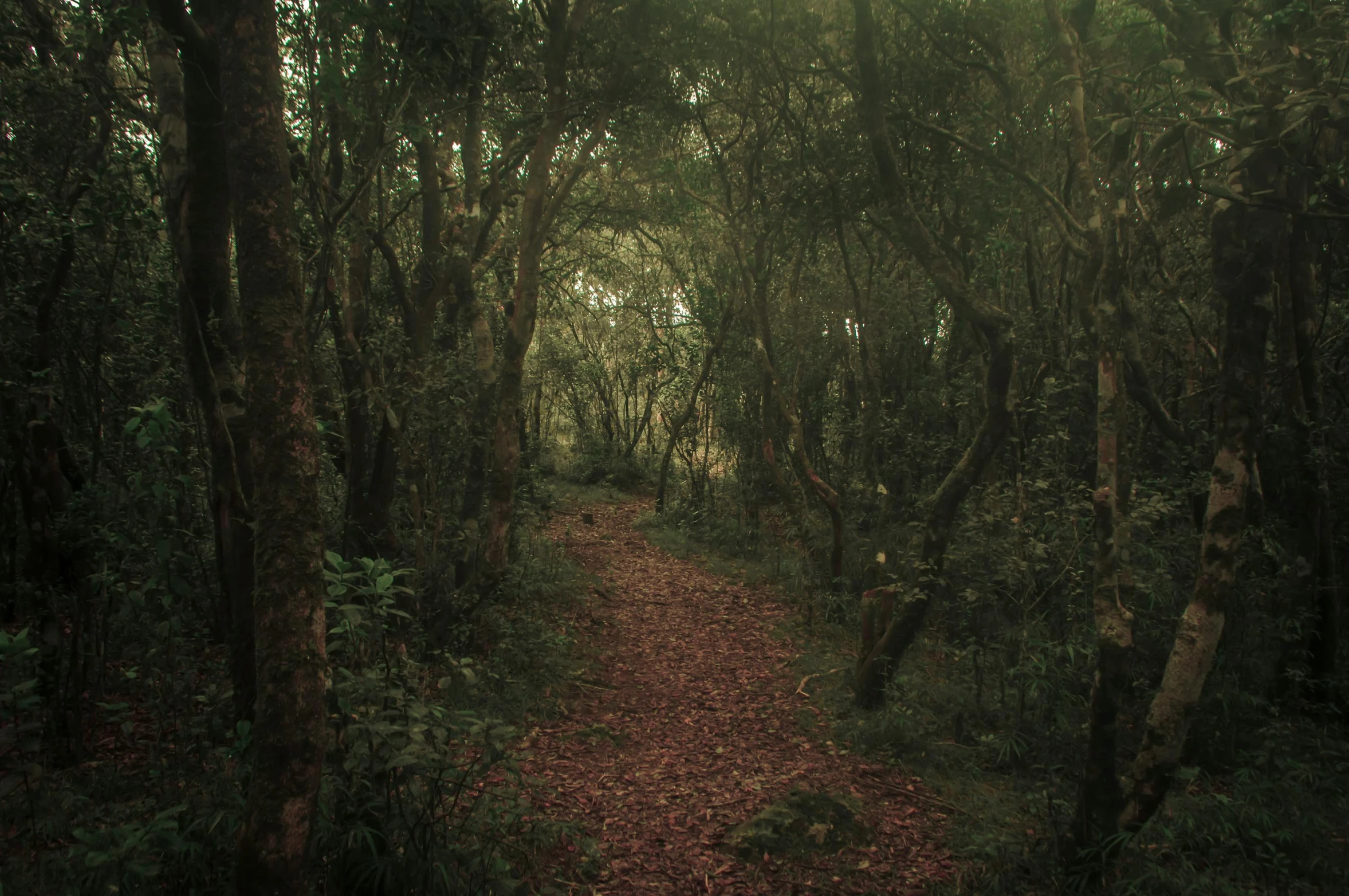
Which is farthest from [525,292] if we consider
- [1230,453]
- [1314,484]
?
[1314,484]

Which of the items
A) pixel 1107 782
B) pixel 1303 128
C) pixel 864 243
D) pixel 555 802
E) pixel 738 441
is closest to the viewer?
pixel 1107 782

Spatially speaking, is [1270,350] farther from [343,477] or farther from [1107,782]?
[343,477]

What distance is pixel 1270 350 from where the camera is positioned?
7.80 meters

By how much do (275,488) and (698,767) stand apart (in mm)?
4720

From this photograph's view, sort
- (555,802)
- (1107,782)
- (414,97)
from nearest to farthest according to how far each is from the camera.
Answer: (1107,782), (555,802), (414,97)

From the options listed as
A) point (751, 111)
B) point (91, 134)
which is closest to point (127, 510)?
point (91, 134)

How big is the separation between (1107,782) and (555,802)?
12.0 feet

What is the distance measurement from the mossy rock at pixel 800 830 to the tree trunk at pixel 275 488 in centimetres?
312

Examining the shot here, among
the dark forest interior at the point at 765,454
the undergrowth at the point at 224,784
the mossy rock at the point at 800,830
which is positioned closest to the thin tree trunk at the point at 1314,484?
the dark forest interior at the point at 765,454

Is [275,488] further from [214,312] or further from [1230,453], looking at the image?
[1230,453]

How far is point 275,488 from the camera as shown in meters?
2.99

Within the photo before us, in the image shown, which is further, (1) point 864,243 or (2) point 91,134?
(1) point 864,243

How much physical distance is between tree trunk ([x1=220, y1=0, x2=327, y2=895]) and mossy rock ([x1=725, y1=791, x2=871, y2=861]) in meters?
3.12

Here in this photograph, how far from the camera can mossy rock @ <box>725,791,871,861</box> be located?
16.9 ft
